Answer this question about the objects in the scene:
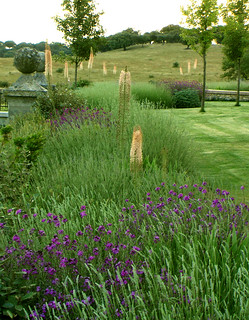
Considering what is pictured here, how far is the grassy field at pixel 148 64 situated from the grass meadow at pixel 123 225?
39.6 m

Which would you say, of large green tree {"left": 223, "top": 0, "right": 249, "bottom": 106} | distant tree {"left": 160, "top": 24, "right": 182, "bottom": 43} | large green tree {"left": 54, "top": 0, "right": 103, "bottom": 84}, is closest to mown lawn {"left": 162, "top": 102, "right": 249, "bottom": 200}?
large green tree {"left": 223, "top": 0, "right": 249, "bottom": 106}

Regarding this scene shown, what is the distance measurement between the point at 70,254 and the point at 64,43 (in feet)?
77.2

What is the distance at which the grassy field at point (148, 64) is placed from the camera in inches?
1900

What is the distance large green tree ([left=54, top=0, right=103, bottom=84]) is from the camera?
2333 centimetres

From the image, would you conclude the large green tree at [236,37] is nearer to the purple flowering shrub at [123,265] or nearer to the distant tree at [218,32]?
the distant tree at [218,32]

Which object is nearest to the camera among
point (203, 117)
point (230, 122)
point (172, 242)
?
point (172, 242)

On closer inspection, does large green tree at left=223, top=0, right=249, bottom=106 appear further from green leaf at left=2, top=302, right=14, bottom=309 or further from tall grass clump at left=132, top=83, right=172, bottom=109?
green leaf at left=2, top=302, right=14, bottom=309

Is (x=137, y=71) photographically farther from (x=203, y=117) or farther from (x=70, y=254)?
(x=70, y=254)

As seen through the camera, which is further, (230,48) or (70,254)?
(230,48)

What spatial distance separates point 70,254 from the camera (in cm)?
265

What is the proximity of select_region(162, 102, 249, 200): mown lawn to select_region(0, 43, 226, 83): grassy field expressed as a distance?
107 feet

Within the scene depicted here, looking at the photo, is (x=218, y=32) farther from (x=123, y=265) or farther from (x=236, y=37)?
(x=123, y=265)

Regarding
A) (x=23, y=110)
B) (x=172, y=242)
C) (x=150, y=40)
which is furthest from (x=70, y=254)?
(x=150, y=40)

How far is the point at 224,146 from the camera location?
8.64 meters
